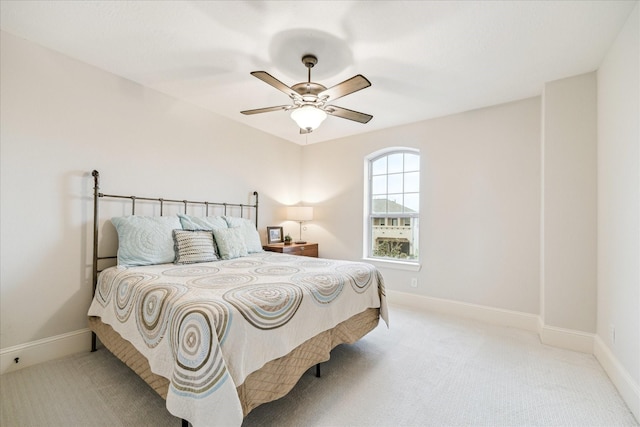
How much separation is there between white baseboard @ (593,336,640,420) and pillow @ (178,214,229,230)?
3440 mm

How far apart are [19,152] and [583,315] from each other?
4.85 metres

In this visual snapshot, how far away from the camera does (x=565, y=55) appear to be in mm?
2229

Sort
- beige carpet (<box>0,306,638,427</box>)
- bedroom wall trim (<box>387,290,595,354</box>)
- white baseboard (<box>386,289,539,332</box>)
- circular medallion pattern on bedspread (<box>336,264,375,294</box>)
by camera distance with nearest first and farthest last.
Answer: beige carpet (<box>0,306,638,427</box>), circular medallion pattern on bedspread (<box>336,264,375,294</box>), bedroom wall trim (<box>387,290,595,354</box>), white baseboard (<box>386,289,539,332</box>)

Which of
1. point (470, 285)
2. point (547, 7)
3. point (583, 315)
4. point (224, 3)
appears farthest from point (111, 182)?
point (583, 315)

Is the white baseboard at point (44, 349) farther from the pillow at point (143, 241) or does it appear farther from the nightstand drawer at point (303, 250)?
the nightstand drawer at point (303, 250)

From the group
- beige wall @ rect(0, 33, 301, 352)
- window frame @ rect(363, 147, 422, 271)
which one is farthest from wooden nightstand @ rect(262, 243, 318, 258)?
beige wall @ rect(0, 33, 301, 352)

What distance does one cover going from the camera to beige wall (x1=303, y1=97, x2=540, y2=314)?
299 cm

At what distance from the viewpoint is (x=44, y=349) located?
2203 mm

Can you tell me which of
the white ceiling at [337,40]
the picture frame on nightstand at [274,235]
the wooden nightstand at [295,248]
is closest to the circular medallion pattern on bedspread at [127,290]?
the white ceiling at [337,40]

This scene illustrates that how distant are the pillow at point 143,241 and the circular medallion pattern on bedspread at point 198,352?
137cm

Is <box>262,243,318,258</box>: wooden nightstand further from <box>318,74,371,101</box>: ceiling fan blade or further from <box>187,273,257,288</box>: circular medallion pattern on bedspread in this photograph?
<box>318,74,371,101</box>: ceiling fan blade

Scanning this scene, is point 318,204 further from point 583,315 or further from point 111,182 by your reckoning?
point 583,315

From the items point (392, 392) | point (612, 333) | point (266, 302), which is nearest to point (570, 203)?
point (612, 333)

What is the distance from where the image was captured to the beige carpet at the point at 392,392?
5.23ft
